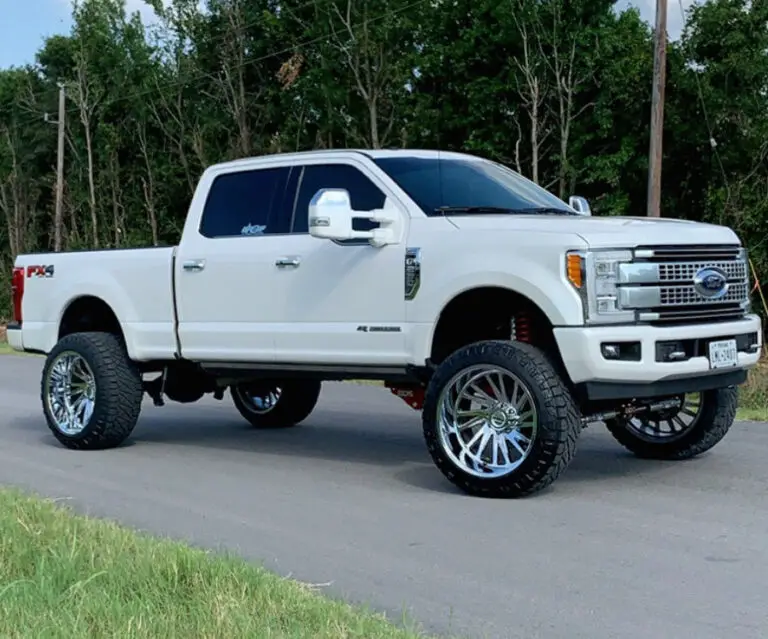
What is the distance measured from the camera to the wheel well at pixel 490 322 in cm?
734

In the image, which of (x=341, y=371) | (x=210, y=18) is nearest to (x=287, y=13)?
(x=210, y=18)

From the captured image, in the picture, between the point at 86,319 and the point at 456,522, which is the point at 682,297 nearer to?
the point at 456,522

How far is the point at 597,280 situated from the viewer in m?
6.77

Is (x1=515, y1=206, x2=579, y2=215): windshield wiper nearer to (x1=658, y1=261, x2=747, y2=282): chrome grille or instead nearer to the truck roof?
the truck roof

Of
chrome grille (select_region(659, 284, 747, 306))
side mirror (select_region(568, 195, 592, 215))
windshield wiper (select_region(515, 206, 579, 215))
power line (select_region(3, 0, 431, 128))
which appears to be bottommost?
chrome grille (select_region(659, 284, 747, 306))

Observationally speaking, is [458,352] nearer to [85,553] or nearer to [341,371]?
[341,371]

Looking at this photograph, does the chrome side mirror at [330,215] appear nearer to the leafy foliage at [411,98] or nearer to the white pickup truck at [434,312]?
the white pickup truck at [434,312]

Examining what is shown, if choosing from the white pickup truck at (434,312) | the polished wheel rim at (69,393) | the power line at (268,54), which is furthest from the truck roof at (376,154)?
the power line at (268,54)

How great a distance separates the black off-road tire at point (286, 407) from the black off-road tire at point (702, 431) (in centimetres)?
317

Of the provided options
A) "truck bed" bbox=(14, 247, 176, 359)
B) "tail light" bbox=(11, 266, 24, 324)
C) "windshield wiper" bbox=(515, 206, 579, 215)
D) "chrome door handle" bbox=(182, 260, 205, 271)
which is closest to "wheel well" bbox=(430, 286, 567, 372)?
"windshield wiper" bbox=(515, 206, 579, 215)

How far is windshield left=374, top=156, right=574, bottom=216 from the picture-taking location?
7938mm

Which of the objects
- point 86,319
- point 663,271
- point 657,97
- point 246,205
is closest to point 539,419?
point 663,271

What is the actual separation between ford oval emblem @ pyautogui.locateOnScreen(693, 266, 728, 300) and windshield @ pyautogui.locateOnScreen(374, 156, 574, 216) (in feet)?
4.32

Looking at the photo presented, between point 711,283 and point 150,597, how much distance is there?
3948 millimetres
